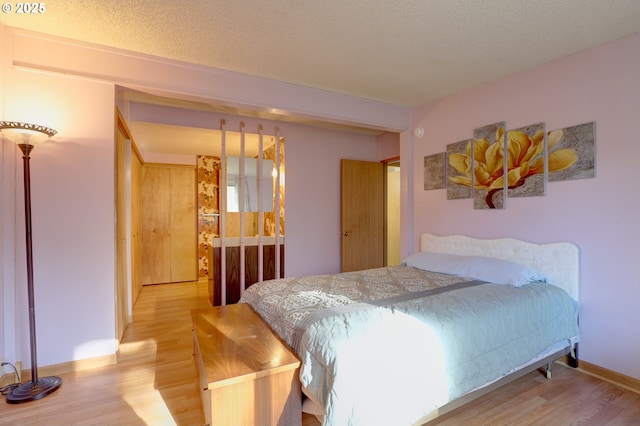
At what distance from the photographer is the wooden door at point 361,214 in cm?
467

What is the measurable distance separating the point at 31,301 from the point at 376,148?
14.8ft

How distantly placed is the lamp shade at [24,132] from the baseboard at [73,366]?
5.52 ft

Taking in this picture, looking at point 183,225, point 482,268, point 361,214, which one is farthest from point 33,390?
point 361,214

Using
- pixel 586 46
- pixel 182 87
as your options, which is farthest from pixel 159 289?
pixel 586 46

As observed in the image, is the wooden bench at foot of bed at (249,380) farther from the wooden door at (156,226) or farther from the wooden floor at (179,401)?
the wooden door at (156,226)

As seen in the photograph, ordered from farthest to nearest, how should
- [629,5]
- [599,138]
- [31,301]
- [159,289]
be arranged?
[159,289]
[599,138]
[31,301]
[629,5]

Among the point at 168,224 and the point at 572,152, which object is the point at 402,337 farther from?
the point at 168,224

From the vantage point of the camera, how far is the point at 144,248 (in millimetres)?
5352

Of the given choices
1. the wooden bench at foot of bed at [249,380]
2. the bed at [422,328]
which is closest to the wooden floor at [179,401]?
the bed at [422,328]

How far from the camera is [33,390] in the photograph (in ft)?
6.78

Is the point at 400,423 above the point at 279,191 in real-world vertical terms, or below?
below

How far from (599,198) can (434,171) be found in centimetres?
156

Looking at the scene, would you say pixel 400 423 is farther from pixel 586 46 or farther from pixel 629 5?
pixel 586 46

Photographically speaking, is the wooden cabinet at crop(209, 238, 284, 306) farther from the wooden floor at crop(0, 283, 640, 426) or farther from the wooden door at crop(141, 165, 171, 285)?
the wooden door at crop(141, 165, 171, 285)
